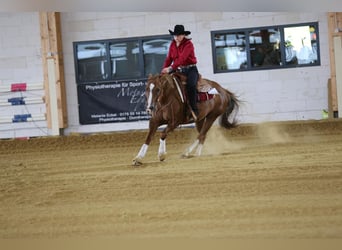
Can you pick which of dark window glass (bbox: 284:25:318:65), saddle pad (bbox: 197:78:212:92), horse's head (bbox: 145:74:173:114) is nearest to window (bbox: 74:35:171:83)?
dark window glass (bbox: 284:25:318:65)

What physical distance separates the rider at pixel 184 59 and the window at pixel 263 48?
16.6 ft

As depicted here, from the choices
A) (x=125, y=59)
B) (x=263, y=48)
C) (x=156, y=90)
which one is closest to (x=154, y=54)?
(x=125, y=59)

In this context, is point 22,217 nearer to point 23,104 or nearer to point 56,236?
point 56,236

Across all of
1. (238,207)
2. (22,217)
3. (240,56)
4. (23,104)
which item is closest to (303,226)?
(238,207)

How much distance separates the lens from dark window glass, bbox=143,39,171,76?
13870mm

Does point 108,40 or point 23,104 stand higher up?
point 108,40

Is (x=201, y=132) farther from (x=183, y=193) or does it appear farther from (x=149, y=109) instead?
(x=183, y=193)

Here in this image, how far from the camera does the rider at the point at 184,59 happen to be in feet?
27.5

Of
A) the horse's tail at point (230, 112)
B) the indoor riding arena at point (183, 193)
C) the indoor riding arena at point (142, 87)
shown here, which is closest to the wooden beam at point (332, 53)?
the indoor riding arena at point (142, 87)

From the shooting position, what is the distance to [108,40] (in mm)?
14008

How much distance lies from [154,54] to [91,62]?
1.67m

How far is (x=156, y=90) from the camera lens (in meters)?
7.85

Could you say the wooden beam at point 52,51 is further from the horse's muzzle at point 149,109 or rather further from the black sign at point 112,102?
the horse's muzzle at point 149,109

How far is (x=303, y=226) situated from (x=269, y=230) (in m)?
0.27
